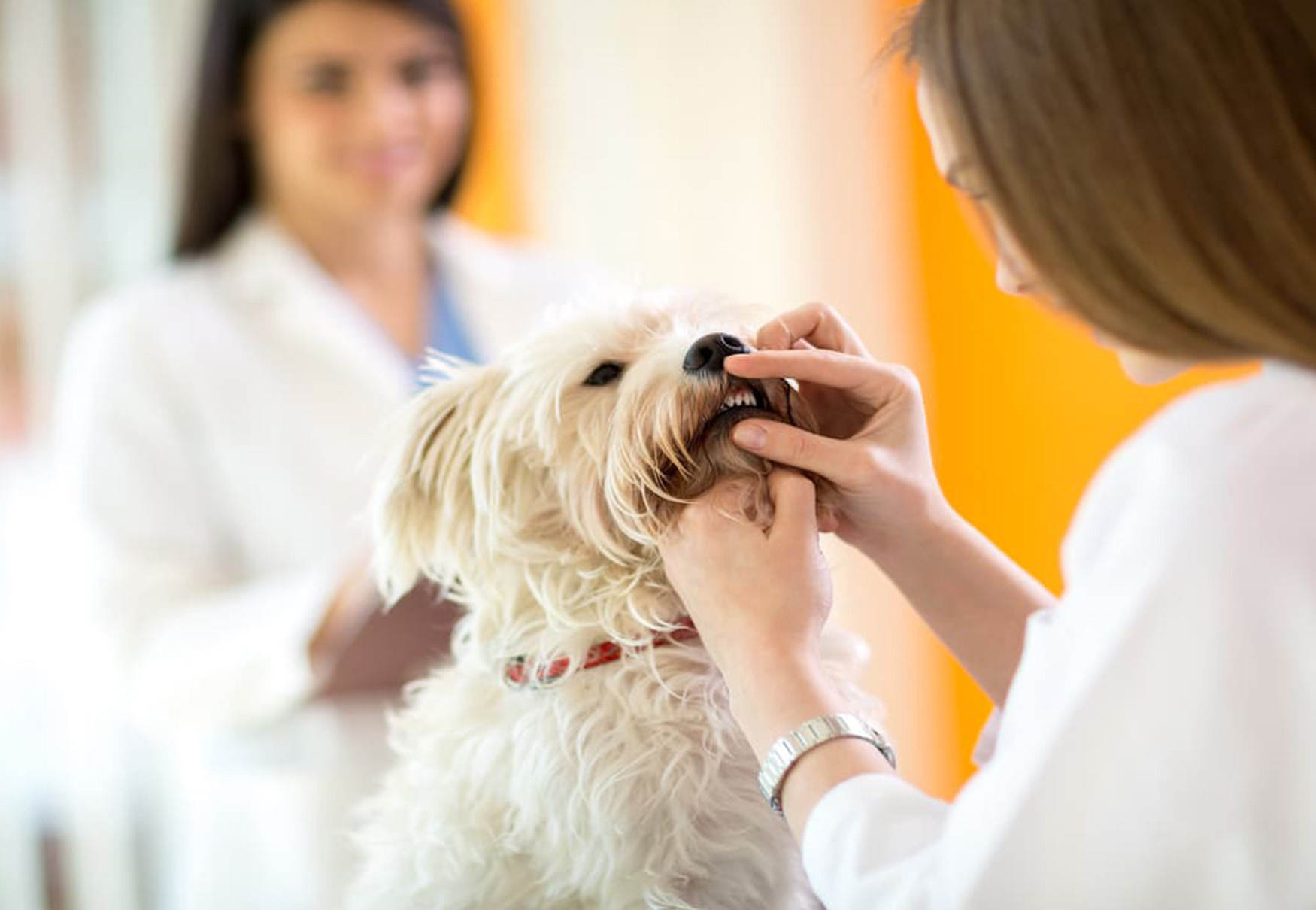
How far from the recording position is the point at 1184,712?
0.64 meters

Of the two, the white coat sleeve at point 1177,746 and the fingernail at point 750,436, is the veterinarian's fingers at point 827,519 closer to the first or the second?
the fingernail at point 750,436

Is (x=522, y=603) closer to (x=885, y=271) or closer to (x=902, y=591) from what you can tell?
(x=902, y=591)

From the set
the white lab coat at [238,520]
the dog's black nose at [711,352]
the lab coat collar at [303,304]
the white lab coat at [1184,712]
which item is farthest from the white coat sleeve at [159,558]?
the white lab coat at [1184,712]

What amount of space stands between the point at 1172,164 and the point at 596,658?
60 centimetres

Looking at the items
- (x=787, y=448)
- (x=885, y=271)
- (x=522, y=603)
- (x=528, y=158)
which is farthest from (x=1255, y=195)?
(x=528, y=158)

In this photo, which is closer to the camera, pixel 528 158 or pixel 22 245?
pixel 22 245

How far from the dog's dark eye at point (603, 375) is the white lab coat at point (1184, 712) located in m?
0.52

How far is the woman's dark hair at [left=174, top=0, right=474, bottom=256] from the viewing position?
1.92 meters

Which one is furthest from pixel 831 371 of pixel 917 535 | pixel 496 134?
pixel 496 134

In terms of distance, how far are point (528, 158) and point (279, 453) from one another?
4.86 feet

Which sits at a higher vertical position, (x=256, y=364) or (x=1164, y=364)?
(x=1164, y=364)

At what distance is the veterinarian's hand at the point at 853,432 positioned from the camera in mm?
944

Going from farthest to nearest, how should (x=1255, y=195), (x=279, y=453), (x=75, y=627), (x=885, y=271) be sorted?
(x=885, y=271) → (x=75, y=627) → (x=279, y=453) → (x=1255, y=195)

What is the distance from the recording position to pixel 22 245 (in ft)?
8.72
